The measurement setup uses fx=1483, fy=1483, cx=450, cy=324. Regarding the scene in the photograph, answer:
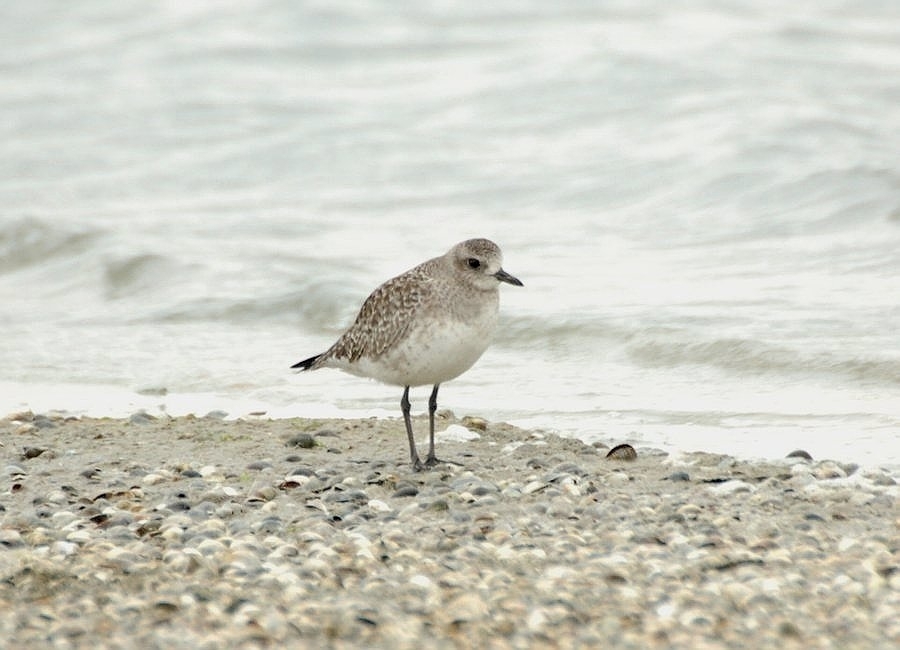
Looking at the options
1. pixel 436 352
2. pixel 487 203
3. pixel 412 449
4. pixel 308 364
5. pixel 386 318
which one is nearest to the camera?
pixel 436 352

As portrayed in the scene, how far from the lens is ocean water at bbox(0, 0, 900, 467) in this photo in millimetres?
11250

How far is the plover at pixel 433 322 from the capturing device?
8.45 m

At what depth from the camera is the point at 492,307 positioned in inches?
338

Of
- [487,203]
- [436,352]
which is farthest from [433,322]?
[487,203]

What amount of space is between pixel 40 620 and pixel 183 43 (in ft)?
69.5

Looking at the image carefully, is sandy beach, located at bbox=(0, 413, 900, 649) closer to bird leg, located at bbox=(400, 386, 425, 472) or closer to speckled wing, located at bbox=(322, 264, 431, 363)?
bird leg, located at bbox=(400, 386, 425, 472)

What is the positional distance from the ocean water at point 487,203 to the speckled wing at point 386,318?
170cm

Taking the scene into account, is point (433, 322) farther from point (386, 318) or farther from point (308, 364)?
point (308, 364)

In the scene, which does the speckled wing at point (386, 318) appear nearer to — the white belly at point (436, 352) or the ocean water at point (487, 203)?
the white belly at point (436, 352)

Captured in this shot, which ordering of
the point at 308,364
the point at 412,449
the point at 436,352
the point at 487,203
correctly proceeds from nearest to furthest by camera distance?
the point at 436,352 < the point at 412,449 < the point at 308,364 < the point at 487,203

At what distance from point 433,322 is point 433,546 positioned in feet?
5.95

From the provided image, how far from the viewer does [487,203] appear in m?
17.7

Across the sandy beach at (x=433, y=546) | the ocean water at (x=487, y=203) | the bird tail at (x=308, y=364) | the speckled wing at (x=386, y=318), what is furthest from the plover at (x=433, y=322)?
the ocean water at (x=487, y=203)

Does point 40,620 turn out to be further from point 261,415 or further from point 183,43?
point 183,43
